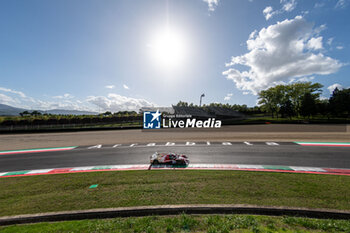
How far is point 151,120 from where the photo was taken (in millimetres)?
36406

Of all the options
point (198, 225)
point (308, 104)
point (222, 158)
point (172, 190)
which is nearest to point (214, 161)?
point (222, 158)

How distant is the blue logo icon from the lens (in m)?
34.4

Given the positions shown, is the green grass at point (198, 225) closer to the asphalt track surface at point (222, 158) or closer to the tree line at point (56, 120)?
the asphalt track surface at point (222, 158)

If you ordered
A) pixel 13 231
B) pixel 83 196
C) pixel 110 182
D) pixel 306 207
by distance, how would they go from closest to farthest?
1. pixel 13 231
2. pixel 306 207
3. pixel 83 196
4. pixel 110 182

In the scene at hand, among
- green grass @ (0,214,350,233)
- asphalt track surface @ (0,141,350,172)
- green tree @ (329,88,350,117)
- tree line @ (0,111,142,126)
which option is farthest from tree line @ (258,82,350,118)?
green grass @ (0,214,350,233)

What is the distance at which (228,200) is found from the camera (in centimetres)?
579

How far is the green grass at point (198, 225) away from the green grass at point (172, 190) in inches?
27.8

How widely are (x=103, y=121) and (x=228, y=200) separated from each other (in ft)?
163

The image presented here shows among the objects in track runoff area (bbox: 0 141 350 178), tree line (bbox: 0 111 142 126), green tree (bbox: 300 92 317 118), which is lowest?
track runoff area (bbox: 0 141 350 178)

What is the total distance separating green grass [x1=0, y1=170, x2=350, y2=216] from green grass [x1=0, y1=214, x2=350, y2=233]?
707mm

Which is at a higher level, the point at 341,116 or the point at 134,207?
the point at 341,116

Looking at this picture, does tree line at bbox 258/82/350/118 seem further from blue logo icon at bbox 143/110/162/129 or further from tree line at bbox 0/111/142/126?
tree line at bbox 0/111/142/126

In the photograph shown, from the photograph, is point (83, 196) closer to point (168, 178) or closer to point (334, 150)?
point (168, 178)

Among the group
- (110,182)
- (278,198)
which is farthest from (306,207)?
(110,182)
